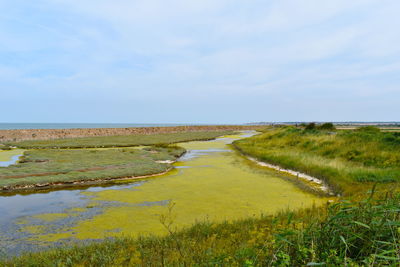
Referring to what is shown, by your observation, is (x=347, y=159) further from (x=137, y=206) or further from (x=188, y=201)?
(x=137, y=206)

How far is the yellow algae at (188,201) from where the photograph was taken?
848 centimetres

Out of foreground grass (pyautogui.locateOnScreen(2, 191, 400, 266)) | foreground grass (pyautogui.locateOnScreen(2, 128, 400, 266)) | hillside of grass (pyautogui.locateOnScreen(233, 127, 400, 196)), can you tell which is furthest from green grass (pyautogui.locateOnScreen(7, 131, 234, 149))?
foreground grass (pyautogui.locateOnScreen(2, 191, 400, 266))

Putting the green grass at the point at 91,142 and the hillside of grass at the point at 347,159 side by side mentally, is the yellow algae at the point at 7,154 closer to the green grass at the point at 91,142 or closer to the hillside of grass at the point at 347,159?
the green grass at the point at 91,142

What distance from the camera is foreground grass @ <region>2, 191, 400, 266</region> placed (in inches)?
115

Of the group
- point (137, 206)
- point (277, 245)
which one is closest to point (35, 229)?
point (137, 206)

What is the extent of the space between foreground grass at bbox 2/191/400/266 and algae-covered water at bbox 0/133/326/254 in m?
1.19

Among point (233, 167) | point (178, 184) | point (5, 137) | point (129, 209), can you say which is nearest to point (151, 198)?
point (129, 209)

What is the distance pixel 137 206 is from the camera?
10.8 metres

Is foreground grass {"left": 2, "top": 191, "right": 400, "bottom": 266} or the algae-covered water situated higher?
foreground grass {"left": 2, "top": 191, "right": 400, "bottom": 266}

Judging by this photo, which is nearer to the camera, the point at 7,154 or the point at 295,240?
the point at 295,240

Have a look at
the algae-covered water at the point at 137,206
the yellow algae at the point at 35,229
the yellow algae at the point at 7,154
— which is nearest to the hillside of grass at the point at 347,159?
the algae-covered water at the point at 137,206

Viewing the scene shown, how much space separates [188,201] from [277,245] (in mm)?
8488

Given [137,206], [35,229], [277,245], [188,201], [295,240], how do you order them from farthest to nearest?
[188,201] < [137,206] < [35,229] < [295,240] < [277,245]

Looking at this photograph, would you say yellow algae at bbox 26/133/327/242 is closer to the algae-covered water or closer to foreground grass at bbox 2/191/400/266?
the algae-covered water
